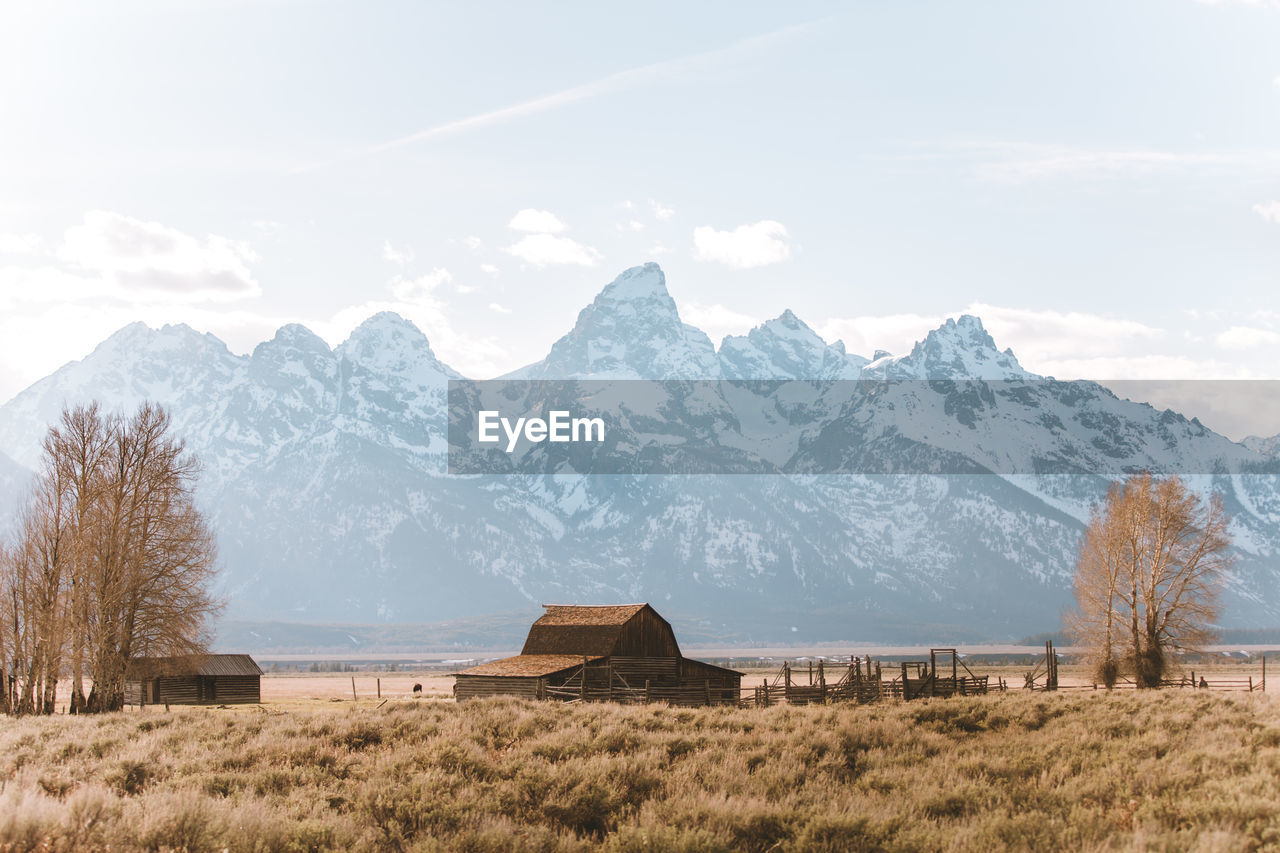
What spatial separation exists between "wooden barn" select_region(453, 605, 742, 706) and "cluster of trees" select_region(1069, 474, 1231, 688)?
1832cm

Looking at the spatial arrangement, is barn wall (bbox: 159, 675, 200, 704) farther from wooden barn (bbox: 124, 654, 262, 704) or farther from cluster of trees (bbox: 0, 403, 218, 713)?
cluster of trees (bbox: 0, 403, 218, 713)

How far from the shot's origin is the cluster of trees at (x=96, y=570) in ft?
133

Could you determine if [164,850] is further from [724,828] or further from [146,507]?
[146,507]

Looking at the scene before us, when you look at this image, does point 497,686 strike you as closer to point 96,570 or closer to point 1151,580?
point 96,570

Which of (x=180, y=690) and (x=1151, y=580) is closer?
(x=1151, y=580)

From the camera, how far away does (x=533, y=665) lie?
5038 cm

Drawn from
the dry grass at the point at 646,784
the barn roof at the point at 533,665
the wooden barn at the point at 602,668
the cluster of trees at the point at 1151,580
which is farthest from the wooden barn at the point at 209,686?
the cluster of trees at the point at 1151,580

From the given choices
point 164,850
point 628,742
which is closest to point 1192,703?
point 628,742

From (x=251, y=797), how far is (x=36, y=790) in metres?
2.62

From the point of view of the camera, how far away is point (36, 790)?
1393cm

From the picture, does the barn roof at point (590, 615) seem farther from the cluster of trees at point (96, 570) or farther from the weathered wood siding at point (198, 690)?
the weathered wood siding at point (198, 690)

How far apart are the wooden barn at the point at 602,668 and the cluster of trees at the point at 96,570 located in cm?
1372

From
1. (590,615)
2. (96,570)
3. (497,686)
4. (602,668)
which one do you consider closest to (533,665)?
(497,686)

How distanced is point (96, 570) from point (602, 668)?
21.3 metres
